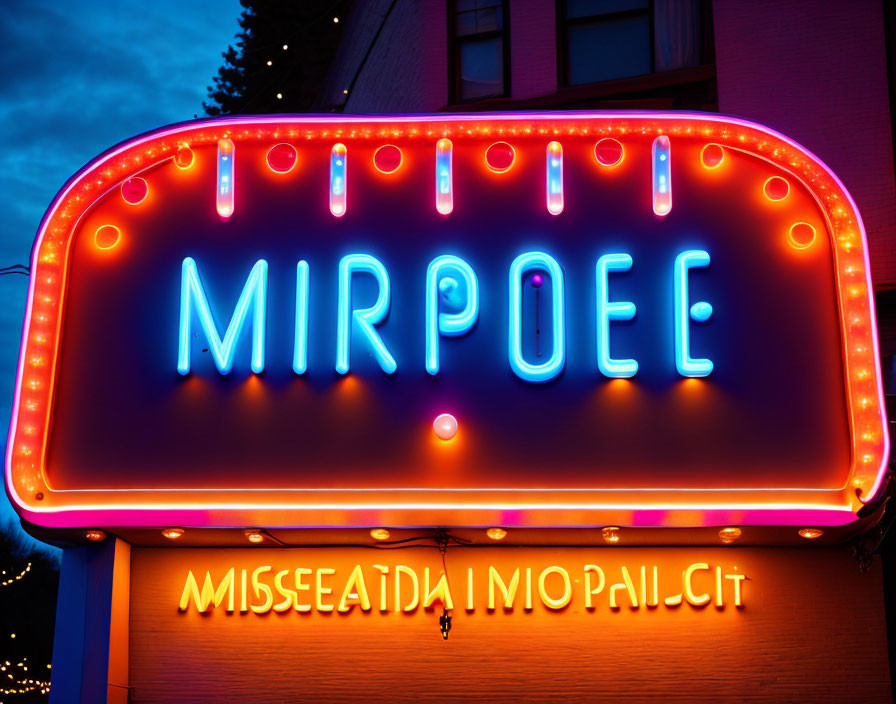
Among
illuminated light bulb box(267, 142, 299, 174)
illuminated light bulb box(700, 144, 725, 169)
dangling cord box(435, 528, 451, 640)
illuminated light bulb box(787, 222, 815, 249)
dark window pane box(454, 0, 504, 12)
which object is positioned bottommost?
dangling cord box(435, 528, 451, 640)

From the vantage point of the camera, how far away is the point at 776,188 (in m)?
8.00

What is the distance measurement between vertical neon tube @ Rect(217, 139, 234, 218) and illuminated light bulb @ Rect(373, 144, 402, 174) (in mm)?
1182

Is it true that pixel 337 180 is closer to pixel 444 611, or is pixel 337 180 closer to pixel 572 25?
pixel 572 25

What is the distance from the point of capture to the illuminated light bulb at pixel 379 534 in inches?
303

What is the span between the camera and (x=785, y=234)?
791cm

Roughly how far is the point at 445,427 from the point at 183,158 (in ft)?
10.2

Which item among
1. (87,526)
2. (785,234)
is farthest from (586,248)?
(87,526)

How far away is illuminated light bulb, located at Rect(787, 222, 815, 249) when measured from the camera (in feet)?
25.8

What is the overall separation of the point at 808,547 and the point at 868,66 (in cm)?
436

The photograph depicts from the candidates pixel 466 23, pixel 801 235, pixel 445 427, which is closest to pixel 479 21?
pixel 466 23

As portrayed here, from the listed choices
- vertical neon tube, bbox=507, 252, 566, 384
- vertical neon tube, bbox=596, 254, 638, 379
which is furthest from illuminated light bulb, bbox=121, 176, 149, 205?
vertical neon tube, bbox=596, 254, 638, 379

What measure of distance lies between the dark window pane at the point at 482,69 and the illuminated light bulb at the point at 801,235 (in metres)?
3.52

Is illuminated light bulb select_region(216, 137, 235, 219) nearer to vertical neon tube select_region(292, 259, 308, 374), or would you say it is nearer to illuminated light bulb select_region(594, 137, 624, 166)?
vertical neon tube select_region(292, 259, 308, 374)

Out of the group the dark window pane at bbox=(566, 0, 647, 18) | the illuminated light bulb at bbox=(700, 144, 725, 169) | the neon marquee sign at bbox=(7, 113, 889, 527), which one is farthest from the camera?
the dark window pane at bbox=(566, 0, 647, 18)
